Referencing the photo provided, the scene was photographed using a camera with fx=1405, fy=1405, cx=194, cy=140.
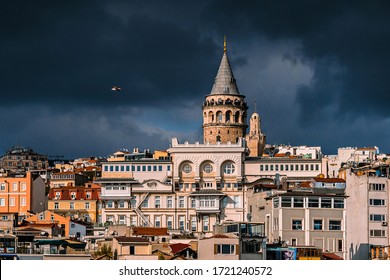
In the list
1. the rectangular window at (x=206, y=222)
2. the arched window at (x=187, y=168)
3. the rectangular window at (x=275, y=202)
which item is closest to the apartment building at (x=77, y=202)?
the arched window at (x=187, y=168)

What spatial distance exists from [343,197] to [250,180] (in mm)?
26403

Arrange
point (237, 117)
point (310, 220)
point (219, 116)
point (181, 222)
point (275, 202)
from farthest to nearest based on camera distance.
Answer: point (237, 117), point (219, 116), point (181, 222), point (275, 202), point (310, 220)

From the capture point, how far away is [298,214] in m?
92.9

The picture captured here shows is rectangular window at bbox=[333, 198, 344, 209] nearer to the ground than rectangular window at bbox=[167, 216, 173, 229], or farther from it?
farther from it

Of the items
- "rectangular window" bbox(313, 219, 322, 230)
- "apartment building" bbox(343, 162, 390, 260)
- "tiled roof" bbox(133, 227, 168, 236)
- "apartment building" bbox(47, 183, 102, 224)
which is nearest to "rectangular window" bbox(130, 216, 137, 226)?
"apartment building" bbox(47, 183, 102, 224)

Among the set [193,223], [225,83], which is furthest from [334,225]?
[225,83]

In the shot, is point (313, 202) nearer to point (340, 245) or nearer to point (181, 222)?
point (340, 245)

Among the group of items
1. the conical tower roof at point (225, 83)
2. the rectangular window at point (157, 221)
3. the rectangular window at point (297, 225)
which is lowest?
the rectangular window at point (297, 225)

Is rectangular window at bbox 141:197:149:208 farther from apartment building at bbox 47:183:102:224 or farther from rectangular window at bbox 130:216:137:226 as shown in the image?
apartment building at bbox 47:183:102:224

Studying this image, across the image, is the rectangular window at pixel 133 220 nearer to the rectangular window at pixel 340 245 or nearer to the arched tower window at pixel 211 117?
the arched tower window at pixel 211 117

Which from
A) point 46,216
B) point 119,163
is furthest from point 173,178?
point 46,216

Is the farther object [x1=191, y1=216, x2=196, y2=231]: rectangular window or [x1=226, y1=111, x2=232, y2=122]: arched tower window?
[x1=226, y1=111, x2=232, y2=122]: arched tower window
